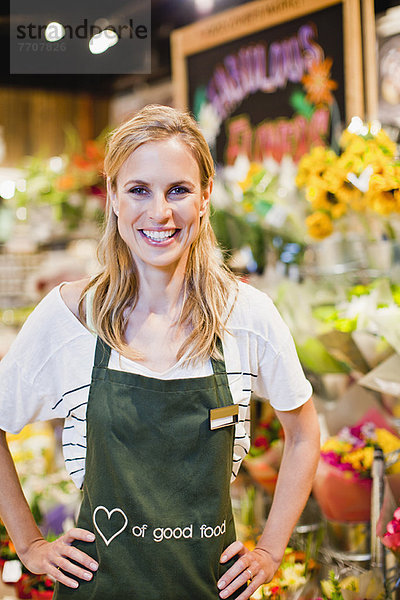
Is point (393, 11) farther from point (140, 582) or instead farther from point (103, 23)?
point (140, 582)

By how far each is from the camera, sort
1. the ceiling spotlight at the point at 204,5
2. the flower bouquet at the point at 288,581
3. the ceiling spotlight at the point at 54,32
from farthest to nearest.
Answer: the ceiling spotlight at the point at 204,5, the ceiling spotlight at the point at 54,32, the flower bouquet at the point at 288,581

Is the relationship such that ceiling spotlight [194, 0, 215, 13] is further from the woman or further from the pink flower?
the woman

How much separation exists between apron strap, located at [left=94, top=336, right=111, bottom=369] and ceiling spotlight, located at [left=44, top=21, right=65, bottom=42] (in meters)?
1.83

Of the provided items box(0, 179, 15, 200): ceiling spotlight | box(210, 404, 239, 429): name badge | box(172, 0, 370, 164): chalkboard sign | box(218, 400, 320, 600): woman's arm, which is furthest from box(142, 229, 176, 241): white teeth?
box(0, 179, 15, 200): ceiling spotlight

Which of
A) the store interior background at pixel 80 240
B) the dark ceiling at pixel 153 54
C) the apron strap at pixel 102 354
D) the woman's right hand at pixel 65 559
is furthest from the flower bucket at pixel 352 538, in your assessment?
the dark ceiling at pixel 153 54

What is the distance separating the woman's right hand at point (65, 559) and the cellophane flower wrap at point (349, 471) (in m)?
0.91

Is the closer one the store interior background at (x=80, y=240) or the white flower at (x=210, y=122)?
the store interior background at (x=80, y=240)

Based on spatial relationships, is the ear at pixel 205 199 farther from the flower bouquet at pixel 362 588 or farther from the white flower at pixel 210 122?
the white flower at pixel 210 122

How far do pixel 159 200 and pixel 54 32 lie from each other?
1760 millimetres

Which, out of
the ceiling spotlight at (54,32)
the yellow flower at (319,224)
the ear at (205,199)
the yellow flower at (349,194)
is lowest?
the ear at (205,199)

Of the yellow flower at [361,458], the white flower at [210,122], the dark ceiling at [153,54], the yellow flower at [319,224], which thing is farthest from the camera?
the dark ceiling at [153,54]

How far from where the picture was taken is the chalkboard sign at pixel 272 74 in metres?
3.02

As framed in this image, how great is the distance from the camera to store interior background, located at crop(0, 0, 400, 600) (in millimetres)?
2209

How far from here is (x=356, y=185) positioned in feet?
7.11
